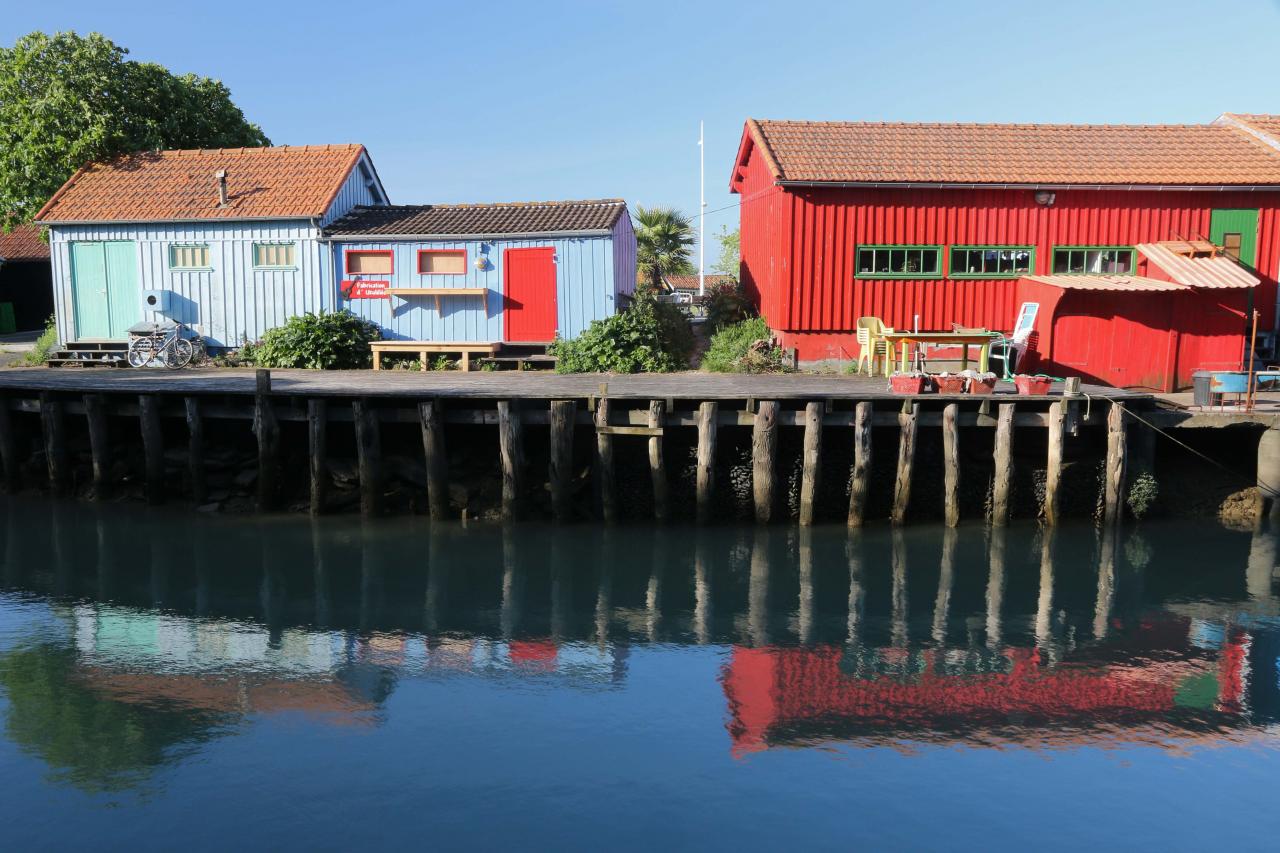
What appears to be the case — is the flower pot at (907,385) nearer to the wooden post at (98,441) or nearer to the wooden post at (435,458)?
the wooden post at (435,458)

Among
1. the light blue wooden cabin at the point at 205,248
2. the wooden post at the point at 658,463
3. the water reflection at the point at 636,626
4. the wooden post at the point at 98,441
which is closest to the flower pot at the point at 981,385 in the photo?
the water reflection at the point at 636,626

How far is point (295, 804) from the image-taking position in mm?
7711

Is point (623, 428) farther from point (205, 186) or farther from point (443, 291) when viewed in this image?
point (205, 186)

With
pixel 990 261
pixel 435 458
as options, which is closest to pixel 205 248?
pixel 435 458

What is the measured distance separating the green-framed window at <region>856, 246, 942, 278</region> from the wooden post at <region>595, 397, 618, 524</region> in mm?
7123

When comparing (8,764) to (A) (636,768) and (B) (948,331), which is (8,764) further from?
(B) (948,331)

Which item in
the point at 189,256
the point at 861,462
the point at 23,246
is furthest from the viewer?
the point at 23,246

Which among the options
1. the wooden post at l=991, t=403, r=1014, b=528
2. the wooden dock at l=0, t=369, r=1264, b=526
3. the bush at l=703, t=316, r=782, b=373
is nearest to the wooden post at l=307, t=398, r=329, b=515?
the wooden dock at l=0, t=369, r=1264, b=526

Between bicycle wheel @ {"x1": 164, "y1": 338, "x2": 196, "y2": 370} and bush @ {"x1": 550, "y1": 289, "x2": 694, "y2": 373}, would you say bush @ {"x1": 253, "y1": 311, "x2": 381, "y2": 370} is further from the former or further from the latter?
bush @ {"x1": 550, "y1": 289, "x2": 694, "y2": 373}

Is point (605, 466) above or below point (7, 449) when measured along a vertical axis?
above

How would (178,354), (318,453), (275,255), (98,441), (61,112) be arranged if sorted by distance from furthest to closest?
(61,112) < (275,255) < (178,354) < (98,441) < (318,453)

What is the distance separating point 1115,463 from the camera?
14.9 m

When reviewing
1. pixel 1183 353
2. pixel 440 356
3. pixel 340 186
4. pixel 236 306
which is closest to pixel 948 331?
pixel 1183 353

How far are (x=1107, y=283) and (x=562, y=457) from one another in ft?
32.3
